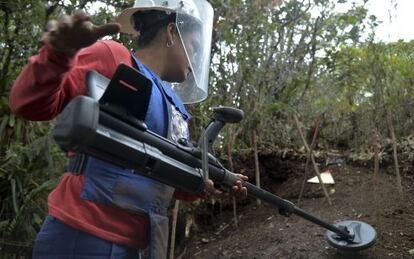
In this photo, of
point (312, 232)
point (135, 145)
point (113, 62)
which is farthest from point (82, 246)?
point (312, 232)

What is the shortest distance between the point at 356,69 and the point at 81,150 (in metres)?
3.82

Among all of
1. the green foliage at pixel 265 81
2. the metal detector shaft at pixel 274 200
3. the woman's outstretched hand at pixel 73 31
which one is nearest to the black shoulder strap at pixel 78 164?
the woman's outstretched hand at pixel 73 31

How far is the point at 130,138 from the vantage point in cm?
147

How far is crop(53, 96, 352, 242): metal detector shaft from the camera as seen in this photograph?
4.17 ft

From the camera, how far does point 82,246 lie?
164 cm

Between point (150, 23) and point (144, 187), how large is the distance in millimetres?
676

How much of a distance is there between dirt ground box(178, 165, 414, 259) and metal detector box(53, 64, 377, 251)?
1833 mm

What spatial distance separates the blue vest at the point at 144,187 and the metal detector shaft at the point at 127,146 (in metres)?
0.12

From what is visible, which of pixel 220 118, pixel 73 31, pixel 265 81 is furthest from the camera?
pixel 265 81

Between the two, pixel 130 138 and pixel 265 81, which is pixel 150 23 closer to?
pixel 130 138

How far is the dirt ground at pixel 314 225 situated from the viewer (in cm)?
348

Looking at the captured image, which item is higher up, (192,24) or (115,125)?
(192,24)

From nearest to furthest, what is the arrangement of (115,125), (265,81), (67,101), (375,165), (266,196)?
(115,125) → (67,101) → (266,196) → (375,165) → (265,81)

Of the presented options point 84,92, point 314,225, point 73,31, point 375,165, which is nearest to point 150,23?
point 84,92
